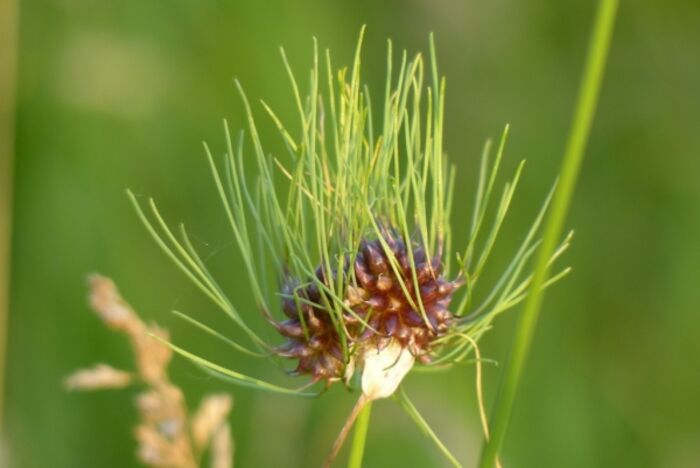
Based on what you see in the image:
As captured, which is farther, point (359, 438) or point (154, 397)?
point (154, 397)

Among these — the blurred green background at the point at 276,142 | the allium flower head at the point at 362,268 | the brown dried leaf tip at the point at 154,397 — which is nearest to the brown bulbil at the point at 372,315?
the allium flower head at the point at 362,268

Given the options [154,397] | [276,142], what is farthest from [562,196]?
[276,142]

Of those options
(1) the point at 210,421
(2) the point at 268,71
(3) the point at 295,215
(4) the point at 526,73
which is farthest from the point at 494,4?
(3) the point at 295,215

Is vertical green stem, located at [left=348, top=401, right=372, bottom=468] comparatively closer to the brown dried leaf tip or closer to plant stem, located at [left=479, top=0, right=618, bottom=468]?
plant stem, located at [left=479, top=0, right=618, bottom=468]

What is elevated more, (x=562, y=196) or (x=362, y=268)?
(x=562, y=196)

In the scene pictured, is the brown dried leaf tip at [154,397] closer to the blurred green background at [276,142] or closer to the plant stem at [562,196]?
the plant stem at [562,196]

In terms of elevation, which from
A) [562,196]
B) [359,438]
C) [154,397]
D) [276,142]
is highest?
[562,196]

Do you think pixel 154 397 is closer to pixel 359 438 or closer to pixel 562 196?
pixel 359 438
